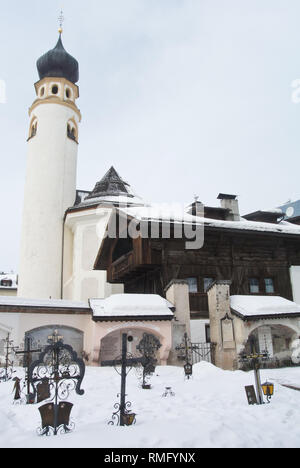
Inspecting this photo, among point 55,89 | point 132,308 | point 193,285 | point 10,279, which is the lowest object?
point 132,308

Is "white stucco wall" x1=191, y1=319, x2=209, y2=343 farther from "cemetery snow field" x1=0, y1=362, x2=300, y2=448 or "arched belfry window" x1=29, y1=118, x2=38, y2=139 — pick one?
"arched belfry window" x1=29, y1=118, x2=38, y2=139

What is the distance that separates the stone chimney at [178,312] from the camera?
47.1 ft

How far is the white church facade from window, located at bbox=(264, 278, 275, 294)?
1473 millimetres

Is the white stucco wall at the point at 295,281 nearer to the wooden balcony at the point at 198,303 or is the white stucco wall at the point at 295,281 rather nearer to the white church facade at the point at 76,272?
the white church facade at the point at 76,272

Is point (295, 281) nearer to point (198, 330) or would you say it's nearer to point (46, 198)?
point (198, 330)

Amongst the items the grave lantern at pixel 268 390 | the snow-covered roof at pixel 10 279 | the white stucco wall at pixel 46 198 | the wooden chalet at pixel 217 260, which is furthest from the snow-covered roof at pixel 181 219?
the snow-covered roof at pixel 10 279

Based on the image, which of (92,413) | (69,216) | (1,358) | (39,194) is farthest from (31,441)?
(39,194)

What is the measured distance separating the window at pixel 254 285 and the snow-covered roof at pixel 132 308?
6.23 meters

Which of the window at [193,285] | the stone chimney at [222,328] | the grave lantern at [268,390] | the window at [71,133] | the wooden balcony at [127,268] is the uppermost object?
the window at [71,133]

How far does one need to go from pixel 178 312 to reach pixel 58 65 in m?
29.1

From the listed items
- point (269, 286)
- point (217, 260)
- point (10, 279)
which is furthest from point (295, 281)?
point (10, 279)

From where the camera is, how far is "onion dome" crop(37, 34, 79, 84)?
3384cm

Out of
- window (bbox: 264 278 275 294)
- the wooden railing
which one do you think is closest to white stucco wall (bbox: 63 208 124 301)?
the wooden railing

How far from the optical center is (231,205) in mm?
22734
